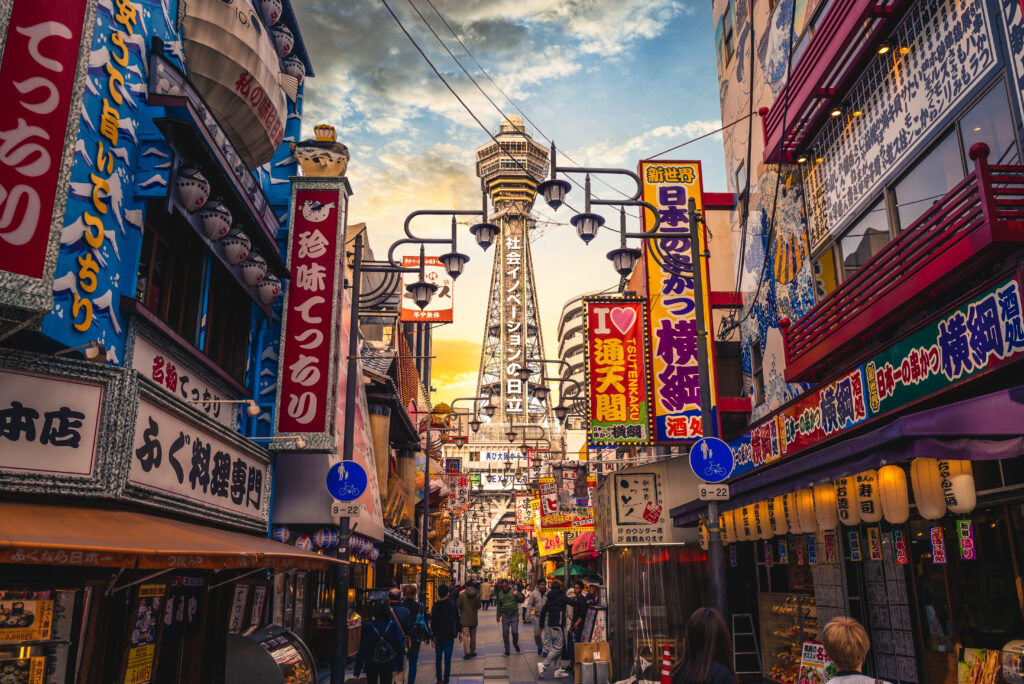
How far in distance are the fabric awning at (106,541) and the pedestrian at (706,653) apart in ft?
14.4

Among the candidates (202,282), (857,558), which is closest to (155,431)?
(202,282)

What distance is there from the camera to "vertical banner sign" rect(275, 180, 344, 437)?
13266mm

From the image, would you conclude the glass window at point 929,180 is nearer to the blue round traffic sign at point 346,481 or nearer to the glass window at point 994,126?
the glass window at point 994,126

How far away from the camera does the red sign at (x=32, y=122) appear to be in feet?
20.4

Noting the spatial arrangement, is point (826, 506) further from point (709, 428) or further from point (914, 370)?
point (914, 370)

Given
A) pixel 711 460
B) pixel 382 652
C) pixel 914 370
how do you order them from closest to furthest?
1. pixel 914 370
2. pixel 382 652
3. pixel 711 460

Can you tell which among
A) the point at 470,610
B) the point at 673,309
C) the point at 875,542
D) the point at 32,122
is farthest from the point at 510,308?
the point at 32,122

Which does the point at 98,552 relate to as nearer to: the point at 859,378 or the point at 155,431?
the point at 155,431

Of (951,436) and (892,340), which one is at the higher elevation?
(892,340)

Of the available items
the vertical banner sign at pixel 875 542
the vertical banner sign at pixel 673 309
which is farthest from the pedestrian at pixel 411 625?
the vertical banner sign at pixel 875 542

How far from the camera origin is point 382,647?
1181cm

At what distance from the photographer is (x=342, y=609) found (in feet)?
45.4

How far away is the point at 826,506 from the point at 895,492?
1894 mm

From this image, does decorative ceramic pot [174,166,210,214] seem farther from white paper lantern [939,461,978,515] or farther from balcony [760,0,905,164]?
balcony [760,0,905,164]
